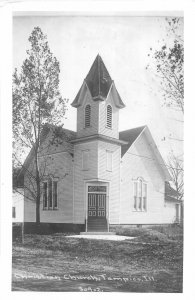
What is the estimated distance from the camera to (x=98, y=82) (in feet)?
28.6

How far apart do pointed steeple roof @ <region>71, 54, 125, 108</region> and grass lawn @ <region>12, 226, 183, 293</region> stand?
2.60 metres

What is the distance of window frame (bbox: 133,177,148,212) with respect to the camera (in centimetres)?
877

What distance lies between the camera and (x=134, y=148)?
8.92m

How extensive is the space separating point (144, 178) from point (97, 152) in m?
1.05

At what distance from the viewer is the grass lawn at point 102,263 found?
8234 millimetres

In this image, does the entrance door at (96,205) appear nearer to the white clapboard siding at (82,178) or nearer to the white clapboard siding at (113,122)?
the white clapboard siding at (82,178)

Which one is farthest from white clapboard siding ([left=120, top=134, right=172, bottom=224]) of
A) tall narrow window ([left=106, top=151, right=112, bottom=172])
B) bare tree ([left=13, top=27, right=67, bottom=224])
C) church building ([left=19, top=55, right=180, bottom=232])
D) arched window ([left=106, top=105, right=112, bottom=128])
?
bare tree ([left=13, top=27, right=67, bottom=224])

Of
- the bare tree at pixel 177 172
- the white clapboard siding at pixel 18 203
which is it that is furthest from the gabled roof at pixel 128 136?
the white clapboard siding at pixel 18 203

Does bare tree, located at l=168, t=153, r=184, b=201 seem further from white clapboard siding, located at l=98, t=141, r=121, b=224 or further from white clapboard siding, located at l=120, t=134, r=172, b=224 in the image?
white clapboard siding, located at l=98, t=141, r=121, b=224

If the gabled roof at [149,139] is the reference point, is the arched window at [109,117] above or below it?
above

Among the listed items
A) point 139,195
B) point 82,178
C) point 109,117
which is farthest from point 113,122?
point 139,195

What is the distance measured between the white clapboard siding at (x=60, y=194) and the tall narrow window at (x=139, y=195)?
4.08 ft

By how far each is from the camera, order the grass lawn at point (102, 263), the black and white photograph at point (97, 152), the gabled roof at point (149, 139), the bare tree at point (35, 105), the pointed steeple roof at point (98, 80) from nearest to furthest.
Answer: the grass lawn at point (102, 263)
the black and white photograph at point (97, 152)
the pointed steeple roof at point (98, 80)
the gabled roof at point (149, 139)
the bare tree at point (35, 105)
